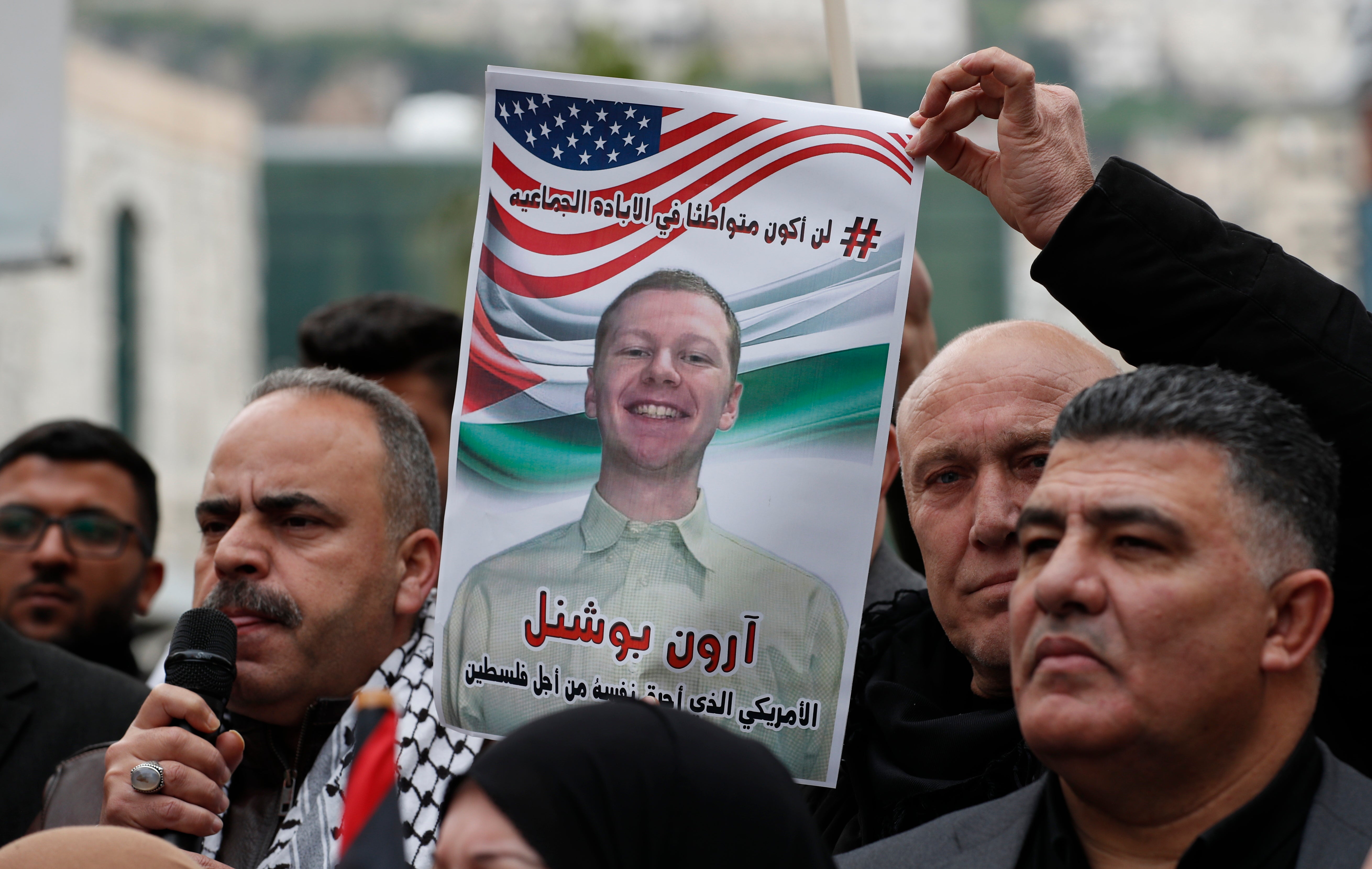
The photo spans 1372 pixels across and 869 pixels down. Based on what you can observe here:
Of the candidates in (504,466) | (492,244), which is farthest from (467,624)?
(492,244)

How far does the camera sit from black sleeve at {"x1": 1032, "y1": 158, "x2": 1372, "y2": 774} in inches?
97.1

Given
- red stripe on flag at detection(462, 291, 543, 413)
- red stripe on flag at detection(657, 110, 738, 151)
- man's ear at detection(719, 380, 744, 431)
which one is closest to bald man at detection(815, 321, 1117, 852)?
man's ear at detection(719, 380, 744, 431)

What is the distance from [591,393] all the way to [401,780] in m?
0.89

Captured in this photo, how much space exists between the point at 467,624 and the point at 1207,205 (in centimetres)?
145

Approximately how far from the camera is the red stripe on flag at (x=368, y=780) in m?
1.75

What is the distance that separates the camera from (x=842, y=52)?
3.10m

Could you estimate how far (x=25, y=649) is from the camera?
383cm

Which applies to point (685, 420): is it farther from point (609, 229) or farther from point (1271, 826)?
point (1271, 826)

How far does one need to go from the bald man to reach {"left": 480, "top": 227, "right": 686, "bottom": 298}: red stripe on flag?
61 centimetres

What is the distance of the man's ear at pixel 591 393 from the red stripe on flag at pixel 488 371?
0.11 meters

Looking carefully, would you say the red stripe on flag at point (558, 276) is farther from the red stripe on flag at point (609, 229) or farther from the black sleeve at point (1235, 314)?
the black sleeve at point (1235, 314)

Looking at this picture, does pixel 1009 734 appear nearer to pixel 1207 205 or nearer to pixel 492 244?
pixel 1207 205

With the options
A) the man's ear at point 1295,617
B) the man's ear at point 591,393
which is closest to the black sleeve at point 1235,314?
the man's ear at point 1295,617

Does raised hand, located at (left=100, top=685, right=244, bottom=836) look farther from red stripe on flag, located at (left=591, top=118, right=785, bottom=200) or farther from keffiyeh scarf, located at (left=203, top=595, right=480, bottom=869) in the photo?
red stripe on flag, located at (left=591, top=118, right=785, bottom=200)
